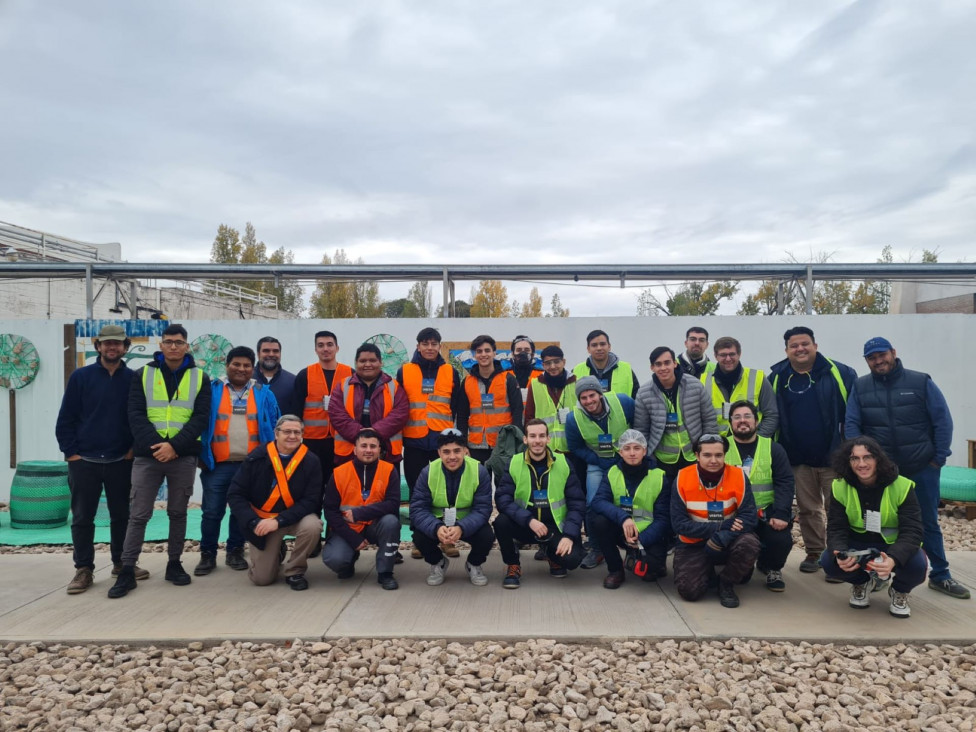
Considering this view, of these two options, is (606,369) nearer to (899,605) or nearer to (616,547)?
(616,547)

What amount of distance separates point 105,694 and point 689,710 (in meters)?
2.74

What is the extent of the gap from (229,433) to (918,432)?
4.85 metres

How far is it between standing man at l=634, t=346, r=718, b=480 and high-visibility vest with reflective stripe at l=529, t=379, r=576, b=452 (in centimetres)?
56

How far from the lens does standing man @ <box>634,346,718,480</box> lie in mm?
4871

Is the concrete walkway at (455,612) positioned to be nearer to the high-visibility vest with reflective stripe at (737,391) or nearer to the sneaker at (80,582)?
the sneaker at (80,582)

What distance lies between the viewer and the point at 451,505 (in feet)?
15.6

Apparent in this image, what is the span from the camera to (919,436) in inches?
177

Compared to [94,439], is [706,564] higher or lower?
lower

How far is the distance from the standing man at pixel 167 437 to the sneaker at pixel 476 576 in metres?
2.01

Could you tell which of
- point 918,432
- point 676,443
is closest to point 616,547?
point 676,443

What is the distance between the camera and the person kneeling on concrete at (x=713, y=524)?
13.9 ft

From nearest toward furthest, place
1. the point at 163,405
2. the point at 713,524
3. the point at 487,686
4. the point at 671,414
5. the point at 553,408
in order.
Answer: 1. the point at 487,686
2. the point at 713,524
3. the point at 163,405
4. the point at 671,414
5. the point at 553,408

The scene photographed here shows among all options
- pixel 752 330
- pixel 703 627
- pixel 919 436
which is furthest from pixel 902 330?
pixel 703 627

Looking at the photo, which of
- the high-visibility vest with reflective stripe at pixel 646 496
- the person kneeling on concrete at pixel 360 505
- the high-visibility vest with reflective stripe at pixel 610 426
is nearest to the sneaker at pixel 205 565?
the person kneeling on concrete at pixel 360 505
